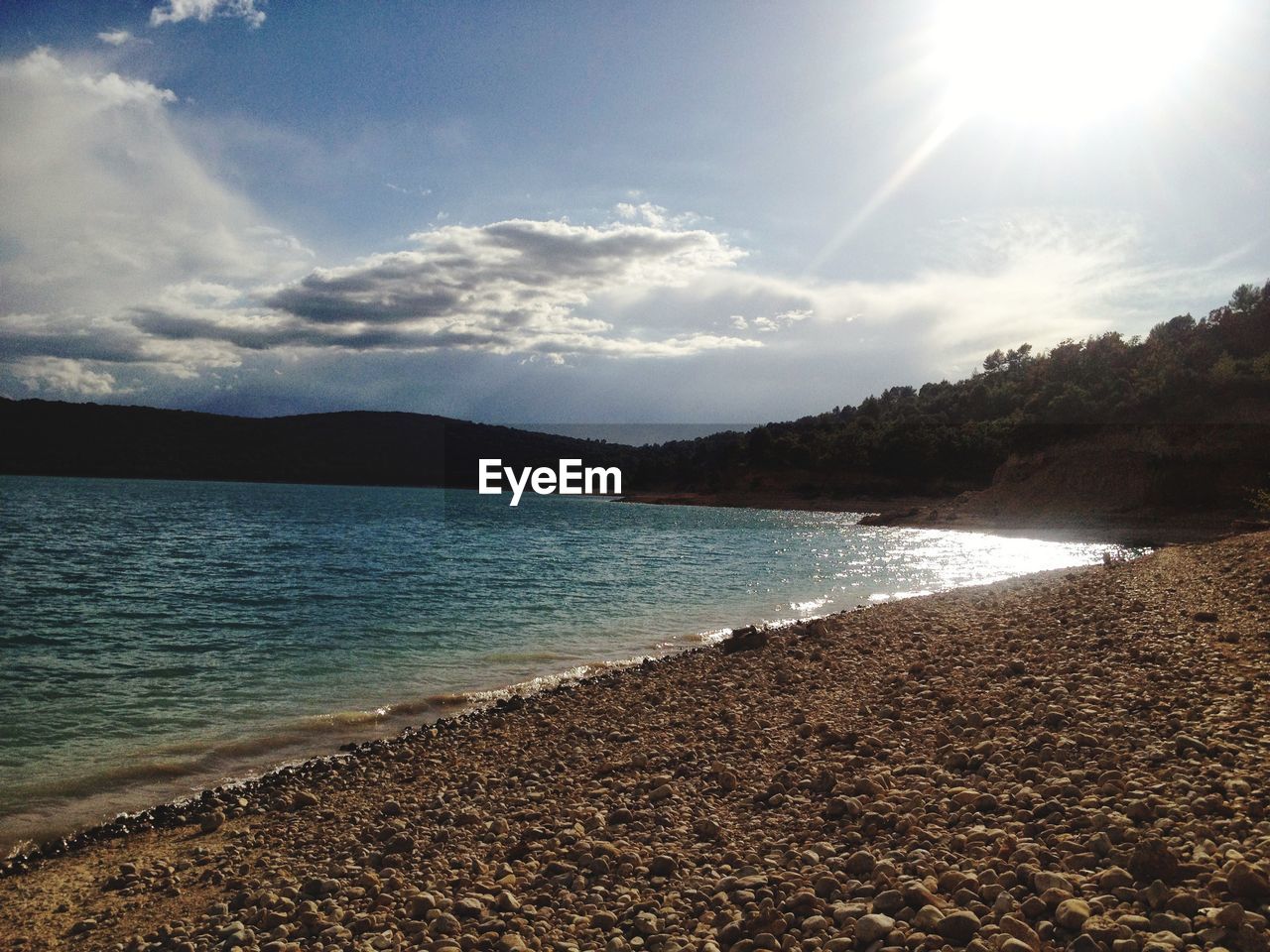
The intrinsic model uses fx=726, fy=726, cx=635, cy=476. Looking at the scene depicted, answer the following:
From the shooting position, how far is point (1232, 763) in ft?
19.1

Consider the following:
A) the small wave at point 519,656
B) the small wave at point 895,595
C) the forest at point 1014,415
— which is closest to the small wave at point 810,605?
the small wave at point 895,595

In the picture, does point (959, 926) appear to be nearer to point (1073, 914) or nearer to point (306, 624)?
point (1073, 914)

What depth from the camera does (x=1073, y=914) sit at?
13.5 ft

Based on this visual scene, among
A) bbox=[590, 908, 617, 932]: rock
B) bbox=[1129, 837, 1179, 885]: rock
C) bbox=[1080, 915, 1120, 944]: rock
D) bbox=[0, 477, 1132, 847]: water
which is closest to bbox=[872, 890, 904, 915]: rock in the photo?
Answer: bbox=[1080, 915, 1120, 944]: rock

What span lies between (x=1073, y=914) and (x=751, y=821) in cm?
329

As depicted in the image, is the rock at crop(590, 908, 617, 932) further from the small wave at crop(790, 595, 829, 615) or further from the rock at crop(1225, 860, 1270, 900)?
the small wave at crop(790, 595, 829, 615)

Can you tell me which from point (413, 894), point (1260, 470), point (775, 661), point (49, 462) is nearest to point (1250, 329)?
point (1260, 470)

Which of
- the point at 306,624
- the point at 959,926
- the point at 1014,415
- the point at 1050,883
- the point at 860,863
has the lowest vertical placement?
the point at 306,624

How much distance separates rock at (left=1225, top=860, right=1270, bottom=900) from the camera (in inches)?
152

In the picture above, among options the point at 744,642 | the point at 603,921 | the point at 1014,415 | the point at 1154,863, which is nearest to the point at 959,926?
the point at 1154,863

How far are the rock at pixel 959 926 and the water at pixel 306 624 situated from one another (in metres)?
9.86

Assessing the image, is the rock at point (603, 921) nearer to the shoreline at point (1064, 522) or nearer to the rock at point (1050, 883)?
the rock at point (1050, 883)

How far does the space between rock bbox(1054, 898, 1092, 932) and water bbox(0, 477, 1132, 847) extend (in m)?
10.5

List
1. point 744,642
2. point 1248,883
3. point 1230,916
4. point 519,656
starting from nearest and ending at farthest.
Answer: point 1230,916 < point 1248,883 < point 744,642 < point 519,656
